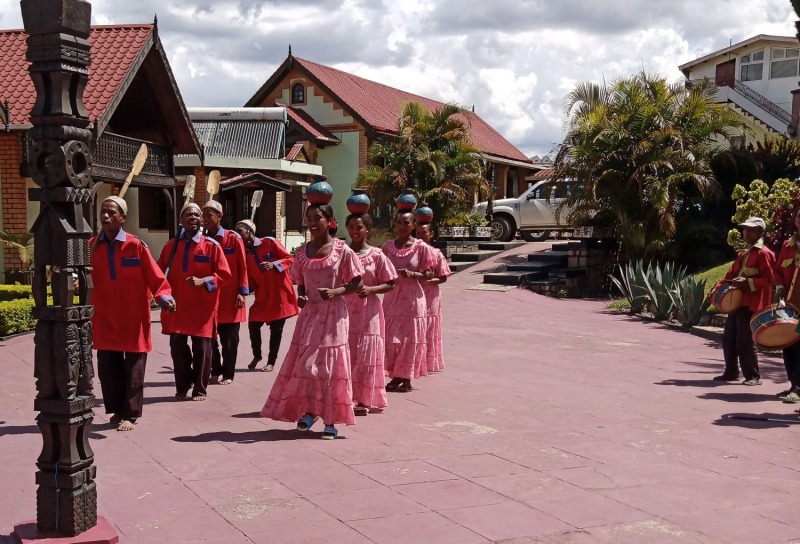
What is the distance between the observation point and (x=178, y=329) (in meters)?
8.13

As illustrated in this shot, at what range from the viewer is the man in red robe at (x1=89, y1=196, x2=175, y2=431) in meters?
7.11

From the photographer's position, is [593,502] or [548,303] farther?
[548,303]

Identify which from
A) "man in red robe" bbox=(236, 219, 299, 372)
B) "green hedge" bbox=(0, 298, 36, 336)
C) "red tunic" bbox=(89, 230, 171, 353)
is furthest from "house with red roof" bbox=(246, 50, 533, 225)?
"red tunic" bbox=(89, 230, 171, 353)

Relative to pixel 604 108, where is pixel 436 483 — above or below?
below

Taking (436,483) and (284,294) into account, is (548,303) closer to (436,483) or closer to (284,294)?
(284,294)

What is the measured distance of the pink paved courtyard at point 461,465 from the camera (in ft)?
15.9

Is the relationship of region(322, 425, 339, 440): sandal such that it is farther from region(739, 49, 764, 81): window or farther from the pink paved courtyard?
region(739, 49, 764, 81): window

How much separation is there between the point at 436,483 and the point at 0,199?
14.2 meters

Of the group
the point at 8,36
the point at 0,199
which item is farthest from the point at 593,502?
the point at 8,36

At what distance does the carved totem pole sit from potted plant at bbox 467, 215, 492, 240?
22.3 meters

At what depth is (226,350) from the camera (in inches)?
364

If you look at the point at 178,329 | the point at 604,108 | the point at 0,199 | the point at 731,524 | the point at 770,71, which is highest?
the point at 770,71

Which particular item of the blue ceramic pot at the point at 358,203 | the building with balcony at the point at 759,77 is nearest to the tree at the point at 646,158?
the blue ceramic pot at the point at 358,203

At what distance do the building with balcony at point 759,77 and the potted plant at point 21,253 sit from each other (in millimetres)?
31775
